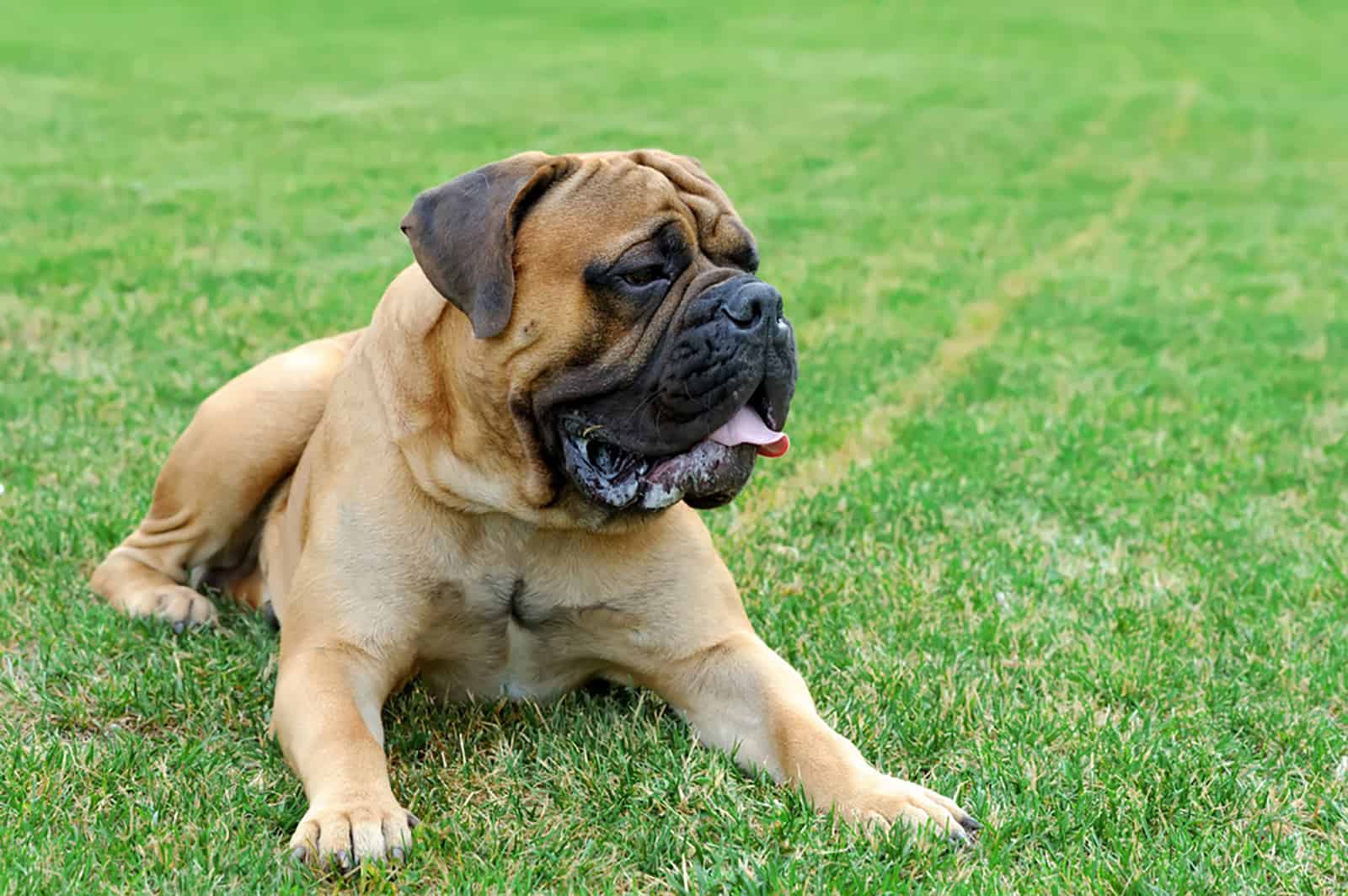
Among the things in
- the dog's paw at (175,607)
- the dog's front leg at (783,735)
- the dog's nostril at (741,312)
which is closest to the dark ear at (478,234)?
the dog's nostril at (741,312)

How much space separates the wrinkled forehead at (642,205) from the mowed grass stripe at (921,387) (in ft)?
5.48

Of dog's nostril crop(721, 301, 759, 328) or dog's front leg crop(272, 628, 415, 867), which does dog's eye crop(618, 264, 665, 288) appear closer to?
dog's nostril crop(721, 301, 759, 328)

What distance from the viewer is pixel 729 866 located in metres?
2.78

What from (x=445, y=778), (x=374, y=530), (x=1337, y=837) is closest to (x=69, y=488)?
(x=374, y=530)

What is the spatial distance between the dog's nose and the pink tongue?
0.21 m

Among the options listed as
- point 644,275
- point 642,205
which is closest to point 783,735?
point 644,275

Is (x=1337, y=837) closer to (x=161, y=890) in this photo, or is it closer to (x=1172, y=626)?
(x=1172, y=626)

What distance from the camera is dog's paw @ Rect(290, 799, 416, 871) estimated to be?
2746 millimetres

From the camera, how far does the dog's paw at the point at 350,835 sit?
108 inches

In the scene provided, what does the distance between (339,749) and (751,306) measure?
1.25m

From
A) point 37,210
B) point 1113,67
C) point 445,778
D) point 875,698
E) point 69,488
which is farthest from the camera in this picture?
point 1113,67

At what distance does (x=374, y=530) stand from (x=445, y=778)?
0.58 metres

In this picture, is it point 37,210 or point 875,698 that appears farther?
point 37,210

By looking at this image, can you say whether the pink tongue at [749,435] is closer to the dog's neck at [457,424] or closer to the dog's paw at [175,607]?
the dog's neck at [457,424]
